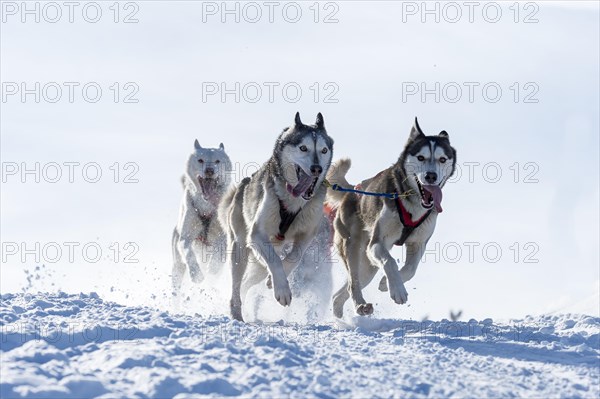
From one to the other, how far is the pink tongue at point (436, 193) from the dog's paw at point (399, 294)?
839 millimetres

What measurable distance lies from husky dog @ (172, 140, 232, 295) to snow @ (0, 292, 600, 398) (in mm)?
3172

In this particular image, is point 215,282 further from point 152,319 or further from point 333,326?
point 152,319

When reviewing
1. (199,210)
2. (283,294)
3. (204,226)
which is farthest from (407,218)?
(199,210)

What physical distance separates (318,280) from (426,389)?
418 cm

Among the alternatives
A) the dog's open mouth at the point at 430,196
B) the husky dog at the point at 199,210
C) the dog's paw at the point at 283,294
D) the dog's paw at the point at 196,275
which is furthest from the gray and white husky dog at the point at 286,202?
the husky dog at the point at 199,210

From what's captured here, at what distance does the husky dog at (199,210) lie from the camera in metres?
9.80

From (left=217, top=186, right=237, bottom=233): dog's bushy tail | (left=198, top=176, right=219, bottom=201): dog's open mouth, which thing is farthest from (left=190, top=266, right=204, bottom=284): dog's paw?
(left=217, top=186, right=237, bottom=233): dog's bushy tail

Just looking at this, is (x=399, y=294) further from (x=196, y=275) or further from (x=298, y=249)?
(x=196, y=275)

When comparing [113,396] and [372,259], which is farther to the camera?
[372,259]

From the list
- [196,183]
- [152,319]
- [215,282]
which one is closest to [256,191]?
[152,319]

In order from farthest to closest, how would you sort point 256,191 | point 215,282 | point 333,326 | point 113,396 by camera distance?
point 215,282 < point 256,191 < point 333,326 < point 113,396

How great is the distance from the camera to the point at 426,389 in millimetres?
4523

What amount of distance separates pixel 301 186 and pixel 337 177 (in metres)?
1.24

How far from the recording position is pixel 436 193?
7.03 metres
